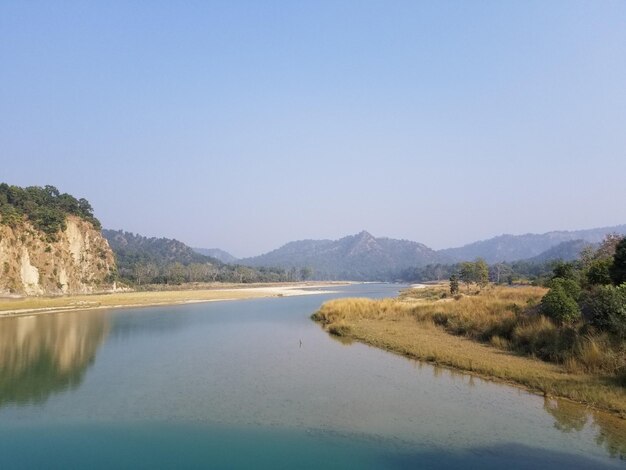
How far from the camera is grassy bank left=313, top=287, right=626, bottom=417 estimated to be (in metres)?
14.8

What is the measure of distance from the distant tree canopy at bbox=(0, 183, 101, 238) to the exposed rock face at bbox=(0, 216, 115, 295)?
1455 mm

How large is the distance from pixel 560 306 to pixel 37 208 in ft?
296

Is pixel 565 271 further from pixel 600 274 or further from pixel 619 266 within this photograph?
pixel 619 266

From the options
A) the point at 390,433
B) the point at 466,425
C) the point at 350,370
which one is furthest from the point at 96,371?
the point at 466,425

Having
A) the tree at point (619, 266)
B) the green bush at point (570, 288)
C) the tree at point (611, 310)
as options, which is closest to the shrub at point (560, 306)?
the green bush at point (570, 288)

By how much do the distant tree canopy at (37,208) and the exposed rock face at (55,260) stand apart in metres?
1.46

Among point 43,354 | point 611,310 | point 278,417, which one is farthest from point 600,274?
point 43,354

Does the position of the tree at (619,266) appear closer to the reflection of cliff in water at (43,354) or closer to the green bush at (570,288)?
the green bush at (570,288)

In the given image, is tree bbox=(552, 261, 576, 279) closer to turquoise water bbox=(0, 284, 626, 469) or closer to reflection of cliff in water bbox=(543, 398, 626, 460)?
turquoise water bbox=(0, 284, 626, 469)

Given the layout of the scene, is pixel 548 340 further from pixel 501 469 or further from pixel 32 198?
pixel 32 198

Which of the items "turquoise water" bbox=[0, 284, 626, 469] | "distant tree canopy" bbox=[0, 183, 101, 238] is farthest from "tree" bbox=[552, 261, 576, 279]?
"distant tree canopy" bbox=[0, 183, 101, 238]

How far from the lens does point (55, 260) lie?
82.3 meters

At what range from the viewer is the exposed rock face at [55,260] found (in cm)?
7188

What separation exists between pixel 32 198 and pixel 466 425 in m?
96.7
